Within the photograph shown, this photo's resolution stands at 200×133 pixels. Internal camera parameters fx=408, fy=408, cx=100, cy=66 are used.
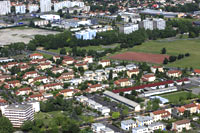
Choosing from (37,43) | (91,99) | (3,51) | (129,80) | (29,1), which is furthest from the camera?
(29,1)

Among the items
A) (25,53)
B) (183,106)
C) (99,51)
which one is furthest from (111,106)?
(25,53)

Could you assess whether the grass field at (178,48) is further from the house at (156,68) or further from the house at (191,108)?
the house at (191,108)

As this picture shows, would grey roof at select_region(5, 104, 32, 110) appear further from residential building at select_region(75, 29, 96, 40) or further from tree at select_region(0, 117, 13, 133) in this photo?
residential building at select_region(75, 29, 96, 40)

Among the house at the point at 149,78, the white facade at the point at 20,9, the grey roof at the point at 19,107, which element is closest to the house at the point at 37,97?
the grey roof at the point at 19,107

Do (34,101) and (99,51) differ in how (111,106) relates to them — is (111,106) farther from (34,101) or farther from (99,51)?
(99,51)

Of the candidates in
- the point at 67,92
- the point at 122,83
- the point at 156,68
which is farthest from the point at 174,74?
the point at 67,92

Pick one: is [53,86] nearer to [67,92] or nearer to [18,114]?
[67,92]
